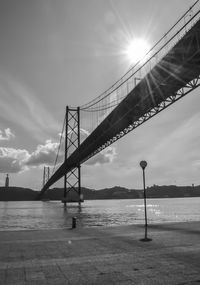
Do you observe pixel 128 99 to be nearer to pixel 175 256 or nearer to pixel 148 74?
pixel 148 74

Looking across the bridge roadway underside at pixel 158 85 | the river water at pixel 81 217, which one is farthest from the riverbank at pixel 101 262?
the bridge roadway underside at pixel 158 85

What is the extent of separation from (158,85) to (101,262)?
87.1 feet

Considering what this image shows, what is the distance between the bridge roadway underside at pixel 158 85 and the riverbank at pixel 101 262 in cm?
1681

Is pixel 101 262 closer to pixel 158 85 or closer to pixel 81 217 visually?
pixel 158 85

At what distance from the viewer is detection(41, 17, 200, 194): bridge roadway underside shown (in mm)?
25228

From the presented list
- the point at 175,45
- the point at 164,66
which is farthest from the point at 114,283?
the point at 164,66

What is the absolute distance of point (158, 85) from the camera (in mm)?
32562

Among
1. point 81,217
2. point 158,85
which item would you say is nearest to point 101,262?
point 158,85

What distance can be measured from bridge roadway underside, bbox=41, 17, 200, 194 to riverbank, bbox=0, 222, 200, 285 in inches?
662

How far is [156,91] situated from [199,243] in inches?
995

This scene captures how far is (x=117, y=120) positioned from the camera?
45.4m

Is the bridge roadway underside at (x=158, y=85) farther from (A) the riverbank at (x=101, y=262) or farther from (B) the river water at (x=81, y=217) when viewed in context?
(A) the riverbank at (x=101, y=262)

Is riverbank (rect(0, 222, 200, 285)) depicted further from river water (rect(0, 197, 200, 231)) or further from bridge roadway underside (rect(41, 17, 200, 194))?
bridge roadway underside (rect(41, 17, 200, 194))

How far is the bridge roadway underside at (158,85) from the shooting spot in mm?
25228
